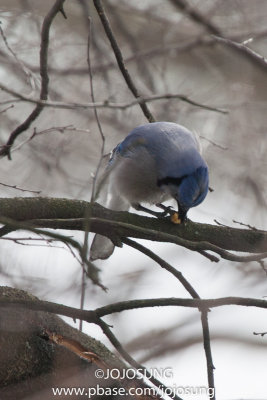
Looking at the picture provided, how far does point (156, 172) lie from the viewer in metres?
4.58

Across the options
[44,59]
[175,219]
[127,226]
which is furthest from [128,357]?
[44,59]

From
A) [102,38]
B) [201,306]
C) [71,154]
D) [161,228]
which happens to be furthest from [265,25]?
[201,306]

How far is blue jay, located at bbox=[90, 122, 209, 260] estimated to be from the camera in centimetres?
433

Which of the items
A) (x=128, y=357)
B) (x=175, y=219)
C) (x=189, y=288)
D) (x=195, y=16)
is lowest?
(x=128, y=357)

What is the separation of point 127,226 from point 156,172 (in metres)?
1.55

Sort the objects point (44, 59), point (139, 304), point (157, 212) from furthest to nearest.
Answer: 1. point (157, 212)
2. point (44, 59)
3. point (139, 304)

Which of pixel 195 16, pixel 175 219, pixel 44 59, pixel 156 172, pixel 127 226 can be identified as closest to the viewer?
pixel 127 226

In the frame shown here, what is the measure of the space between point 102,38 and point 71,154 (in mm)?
1232

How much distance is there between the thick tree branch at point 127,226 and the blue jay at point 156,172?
0.55m

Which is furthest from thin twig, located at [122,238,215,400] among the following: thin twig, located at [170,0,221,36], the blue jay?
thin twig, located at [170,0,221,36]

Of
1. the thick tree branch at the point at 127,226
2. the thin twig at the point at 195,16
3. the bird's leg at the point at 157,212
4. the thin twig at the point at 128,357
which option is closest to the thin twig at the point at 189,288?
the thick tree branch at the point at 127,226

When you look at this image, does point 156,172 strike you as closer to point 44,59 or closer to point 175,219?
point 175,219

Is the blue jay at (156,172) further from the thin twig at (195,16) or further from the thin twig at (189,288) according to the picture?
the thin twig at (195,16)

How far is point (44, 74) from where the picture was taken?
339 cm
